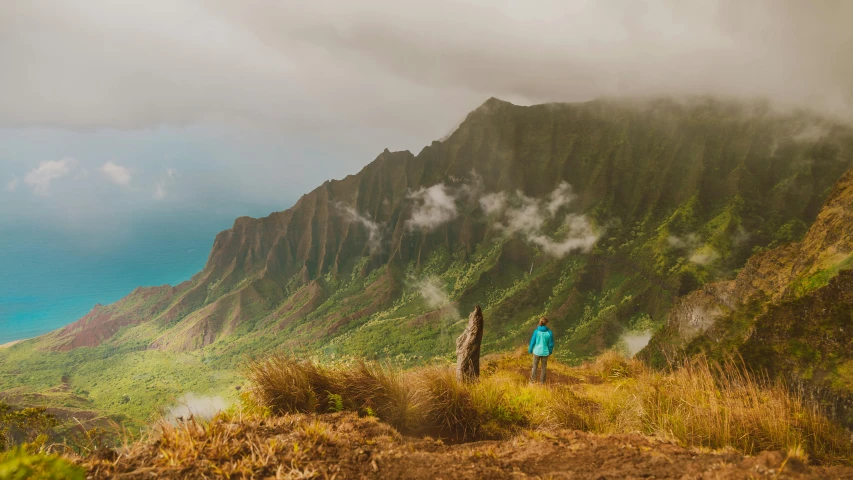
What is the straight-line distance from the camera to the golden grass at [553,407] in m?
3.79

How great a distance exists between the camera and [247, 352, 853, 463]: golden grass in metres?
3.79

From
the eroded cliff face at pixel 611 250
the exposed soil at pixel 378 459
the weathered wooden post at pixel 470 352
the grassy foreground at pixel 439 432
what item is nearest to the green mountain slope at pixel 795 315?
the grassy foreground at pixel 439 432

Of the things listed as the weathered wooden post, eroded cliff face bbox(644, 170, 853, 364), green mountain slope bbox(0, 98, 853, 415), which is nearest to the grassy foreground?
the weathered wooden post

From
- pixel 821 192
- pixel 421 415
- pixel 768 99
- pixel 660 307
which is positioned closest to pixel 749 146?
pixel 821 192

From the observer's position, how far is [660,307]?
118 metres

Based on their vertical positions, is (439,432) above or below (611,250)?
below

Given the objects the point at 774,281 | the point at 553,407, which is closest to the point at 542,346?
the point at 553,407

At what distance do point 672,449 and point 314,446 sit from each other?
9.15ft

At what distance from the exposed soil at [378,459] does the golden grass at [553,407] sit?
1051mm

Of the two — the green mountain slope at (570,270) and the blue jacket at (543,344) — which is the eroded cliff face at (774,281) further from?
the blue jacket at (543,344)

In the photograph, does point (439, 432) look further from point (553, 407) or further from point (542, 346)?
point (542, 346)

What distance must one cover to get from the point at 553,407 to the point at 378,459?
3.46 m

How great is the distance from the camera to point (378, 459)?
276 centimetres

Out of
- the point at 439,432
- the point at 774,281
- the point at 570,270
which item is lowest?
the point at 774,281
